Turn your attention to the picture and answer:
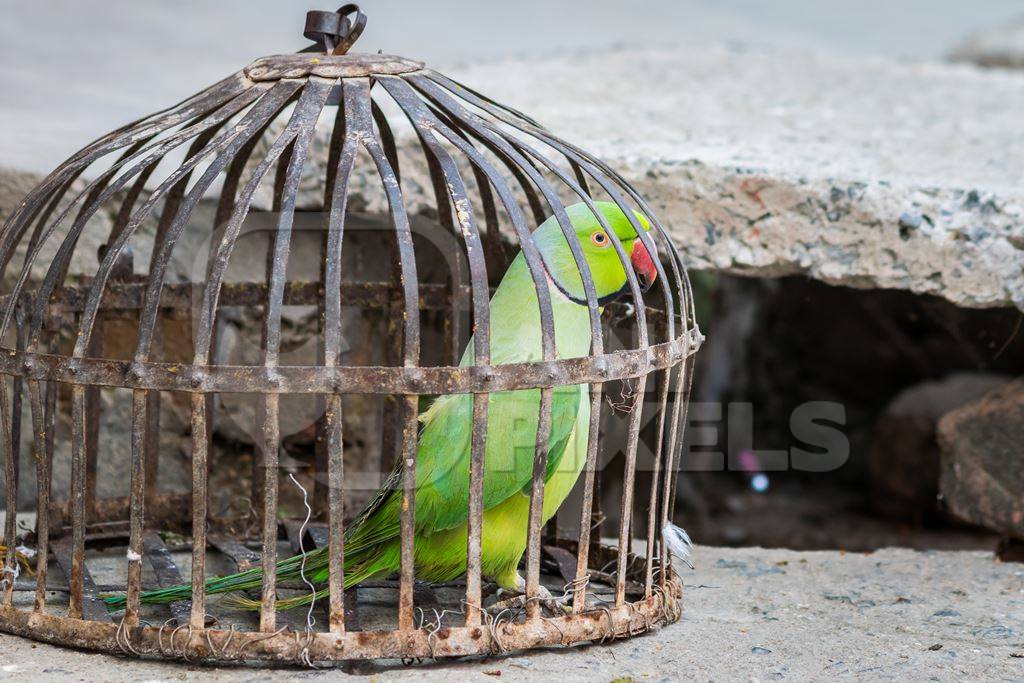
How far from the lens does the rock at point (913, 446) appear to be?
5.17 metres

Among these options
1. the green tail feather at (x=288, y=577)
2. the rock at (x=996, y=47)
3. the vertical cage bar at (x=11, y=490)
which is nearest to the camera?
the vertical cage bar at (x=11, y=490)

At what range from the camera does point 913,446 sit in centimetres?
524

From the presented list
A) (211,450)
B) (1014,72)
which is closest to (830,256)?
(211,450)

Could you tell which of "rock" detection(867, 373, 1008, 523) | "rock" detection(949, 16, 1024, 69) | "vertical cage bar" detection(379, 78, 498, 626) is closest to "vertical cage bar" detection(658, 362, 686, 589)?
"vertical cage bar" detection(379, 78, 498, 626)

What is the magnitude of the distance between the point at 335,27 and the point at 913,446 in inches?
146

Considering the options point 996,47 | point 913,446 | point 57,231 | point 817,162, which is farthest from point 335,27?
point 996,47

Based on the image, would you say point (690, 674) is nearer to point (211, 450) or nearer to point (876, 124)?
point (211, 450)

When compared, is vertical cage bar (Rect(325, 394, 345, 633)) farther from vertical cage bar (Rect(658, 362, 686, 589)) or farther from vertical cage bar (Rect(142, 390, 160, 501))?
vertical cage bar (Rect(142, 390, 160, 501))

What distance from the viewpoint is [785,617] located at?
280 centimetres

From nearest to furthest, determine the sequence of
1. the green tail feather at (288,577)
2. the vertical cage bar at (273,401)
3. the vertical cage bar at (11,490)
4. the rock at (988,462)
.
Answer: the vertical cage bar at (273,401) < the vertical cage bar at (11,490) < the green tail feather at (288,577) < the rock at (988,462)

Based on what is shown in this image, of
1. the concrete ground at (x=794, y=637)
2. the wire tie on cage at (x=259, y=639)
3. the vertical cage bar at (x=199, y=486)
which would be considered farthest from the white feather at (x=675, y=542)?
the vertical cage bar at (x=199, y=486)

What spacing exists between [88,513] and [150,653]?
1.03 m

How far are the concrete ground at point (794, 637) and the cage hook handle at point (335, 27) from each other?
141 cm

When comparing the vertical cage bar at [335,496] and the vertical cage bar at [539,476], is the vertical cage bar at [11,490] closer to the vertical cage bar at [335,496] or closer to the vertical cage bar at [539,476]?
the vertical cage bar at [335,496]
